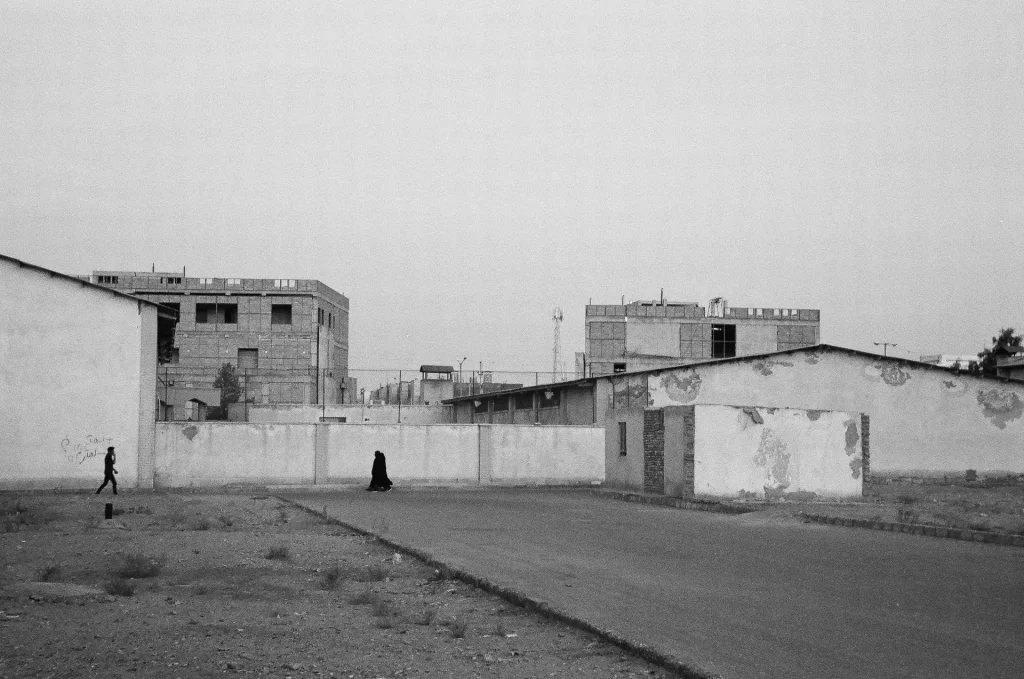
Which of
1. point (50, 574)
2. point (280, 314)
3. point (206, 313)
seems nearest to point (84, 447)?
point (50, 574)

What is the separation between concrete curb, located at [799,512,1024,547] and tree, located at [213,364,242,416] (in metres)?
55.3

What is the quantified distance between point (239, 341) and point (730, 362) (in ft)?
161

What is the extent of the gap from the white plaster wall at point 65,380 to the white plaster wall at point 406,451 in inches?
275

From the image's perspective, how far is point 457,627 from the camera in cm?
955

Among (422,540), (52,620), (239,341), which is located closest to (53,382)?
(422,540)

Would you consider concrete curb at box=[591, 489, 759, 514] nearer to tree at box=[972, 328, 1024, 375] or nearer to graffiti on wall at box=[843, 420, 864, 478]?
graffiti on wall at box=[843, 420, 864, 478]

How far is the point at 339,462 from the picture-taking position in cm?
3981

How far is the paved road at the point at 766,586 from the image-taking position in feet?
27.3

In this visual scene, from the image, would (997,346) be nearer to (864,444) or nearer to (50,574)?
(864,444)

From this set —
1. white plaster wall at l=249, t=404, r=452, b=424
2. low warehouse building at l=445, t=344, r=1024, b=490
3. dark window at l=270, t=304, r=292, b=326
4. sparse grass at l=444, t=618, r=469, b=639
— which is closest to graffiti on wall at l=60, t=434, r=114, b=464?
low warehouse building at l=445, t=344, r=1024, b=490

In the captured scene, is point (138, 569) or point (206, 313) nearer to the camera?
point (138, 569)

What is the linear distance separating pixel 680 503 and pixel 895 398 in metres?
19.2

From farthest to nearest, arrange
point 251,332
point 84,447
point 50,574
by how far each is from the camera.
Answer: point 251,332, point 84,447, point 50,574

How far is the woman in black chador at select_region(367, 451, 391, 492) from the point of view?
38.0m
